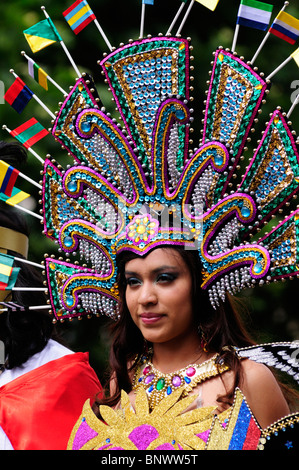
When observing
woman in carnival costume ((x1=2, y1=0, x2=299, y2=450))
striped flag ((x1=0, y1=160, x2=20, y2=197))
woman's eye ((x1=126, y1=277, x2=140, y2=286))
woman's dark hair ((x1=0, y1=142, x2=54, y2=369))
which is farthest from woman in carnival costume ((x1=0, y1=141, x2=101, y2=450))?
woman's eye ((x1=126, y1=277, x2=140, y2=286))

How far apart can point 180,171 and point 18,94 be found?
2.78ft

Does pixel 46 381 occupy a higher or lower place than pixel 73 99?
lower

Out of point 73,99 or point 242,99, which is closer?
Result: point 242,99

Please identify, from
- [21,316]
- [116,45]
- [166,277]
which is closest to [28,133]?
[21,316]

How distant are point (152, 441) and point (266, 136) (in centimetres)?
120

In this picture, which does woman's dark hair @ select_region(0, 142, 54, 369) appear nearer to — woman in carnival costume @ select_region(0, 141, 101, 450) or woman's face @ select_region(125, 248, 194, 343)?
woman in carnival costume @ select_region(0, 141, 101, 450)

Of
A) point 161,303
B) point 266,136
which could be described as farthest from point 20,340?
point 266,136

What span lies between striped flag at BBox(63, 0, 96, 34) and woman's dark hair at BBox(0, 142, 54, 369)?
831 millimetres

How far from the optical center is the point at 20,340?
A: 3908mm

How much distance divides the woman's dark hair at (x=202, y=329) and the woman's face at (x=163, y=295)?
0.13 ft

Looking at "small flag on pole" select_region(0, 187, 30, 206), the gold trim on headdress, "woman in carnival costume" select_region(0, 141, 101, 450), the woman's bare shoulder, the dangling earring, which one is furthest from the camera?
the gold trim on headdress

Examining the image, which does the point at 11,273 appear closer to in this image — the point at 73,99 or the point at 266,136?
the point at 73,99

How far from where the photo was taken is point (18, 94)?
3.59 metres

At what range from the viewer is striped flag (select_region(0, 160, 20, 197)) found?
358cm
